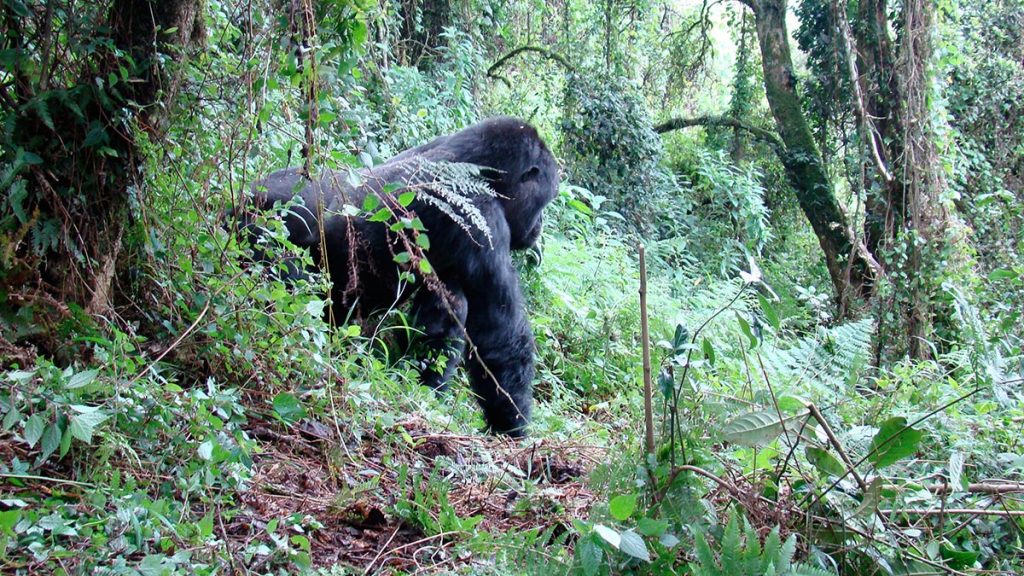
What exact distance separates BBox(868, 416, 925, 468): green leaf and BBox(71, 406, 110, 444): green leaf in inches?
68.8

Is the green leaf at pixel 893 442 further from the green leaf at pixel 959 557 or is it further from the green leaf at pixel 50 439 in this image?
the green leaf at pixel 50 439

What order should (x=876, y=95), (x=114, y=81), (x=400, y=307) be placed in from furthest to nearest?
(x=876, y=95)
(x=400, y=307)
(x=114, y=81)

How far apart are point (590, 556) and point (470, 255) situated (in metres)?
2.74

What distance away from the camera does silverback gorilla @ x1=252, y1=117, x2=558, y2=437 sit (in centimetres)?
398

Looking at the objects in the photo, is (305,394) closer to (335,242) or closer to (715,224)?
(335,242)

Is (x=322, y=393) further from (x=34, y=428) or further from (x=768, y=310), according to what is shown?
(x=768, y=310)

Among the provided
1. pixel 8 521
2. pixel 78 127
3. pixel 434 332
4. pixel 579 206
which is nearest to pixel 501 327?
pixel 434 332

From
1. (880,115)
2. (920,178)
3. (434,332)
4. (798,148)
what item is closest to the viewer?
(434,332)

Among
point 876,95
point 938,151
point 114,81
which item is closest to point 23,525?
point 114,81

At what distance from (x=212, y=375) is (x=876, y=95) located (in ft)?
22.8

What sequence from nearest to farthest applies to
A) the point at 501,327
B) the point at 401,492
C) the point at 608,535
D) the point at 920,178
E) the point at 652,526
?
the point at 608,535 < the point at 652,526 < the point at 401,492 < the point at 501,327 < the point at 920,178

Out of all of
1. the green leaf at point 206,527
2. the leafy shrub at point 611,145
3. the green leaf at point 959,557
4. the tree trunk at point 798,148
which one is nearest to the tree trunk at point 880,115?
the tree trunk at point 798,148

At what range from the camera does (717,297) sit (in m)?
6.77

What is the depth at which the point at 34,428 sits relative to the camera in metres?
1.80
